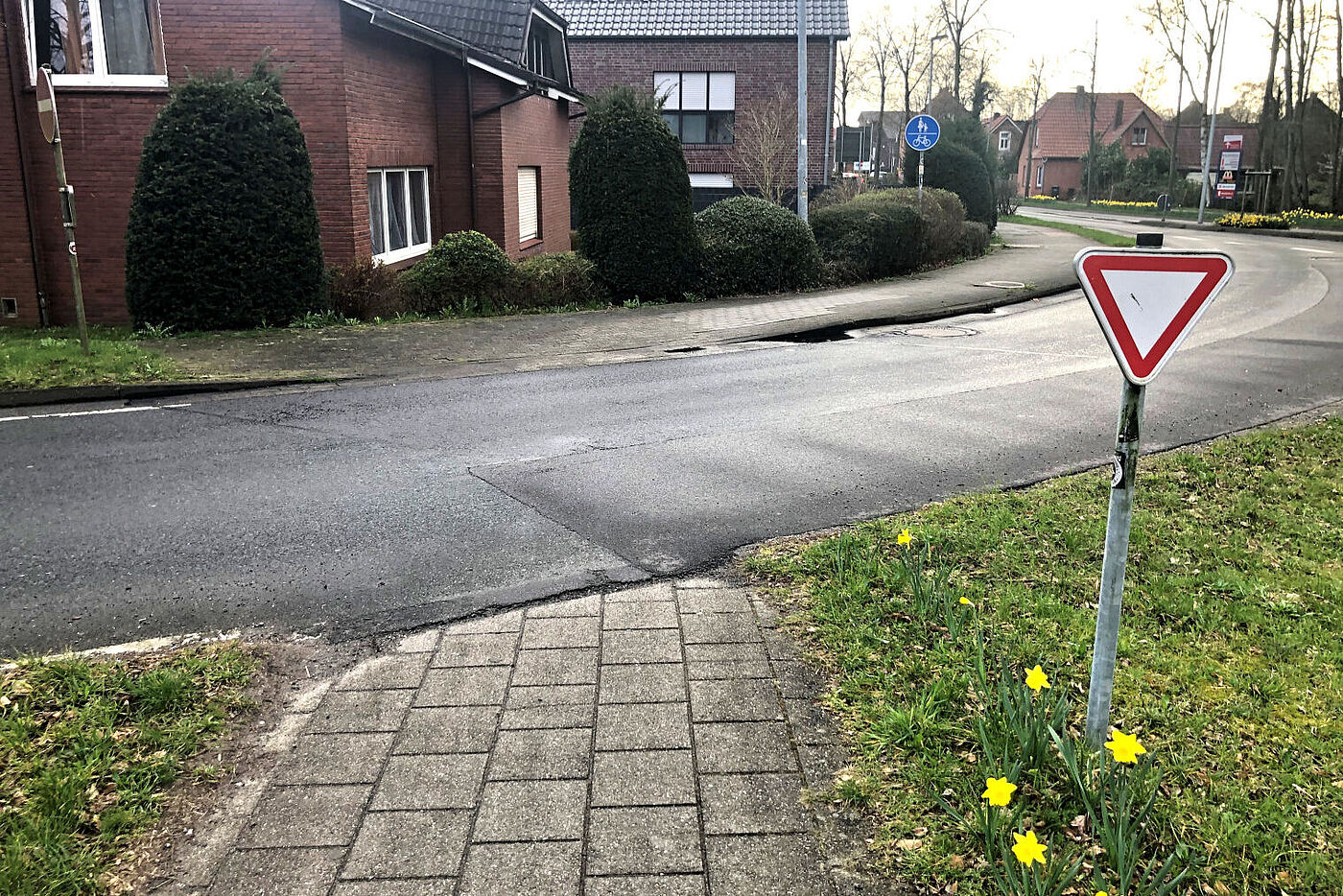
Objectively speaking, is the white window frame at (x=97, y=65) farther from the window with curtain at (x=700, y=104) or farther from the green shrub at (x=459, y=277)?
the window with curtain at (x=700, y=104)

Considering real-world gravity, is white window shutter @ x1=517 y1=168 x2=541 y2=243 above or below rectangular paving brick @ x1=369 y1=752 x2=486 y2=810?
above

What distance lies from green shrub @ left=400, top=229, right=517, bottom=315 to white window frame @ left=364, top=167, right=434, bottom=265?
1.34 m

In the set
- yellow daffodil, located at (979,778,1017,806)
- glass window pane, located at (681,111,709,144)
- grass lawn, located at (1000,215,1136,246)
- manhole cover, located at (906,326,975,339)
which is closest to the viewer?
yellow daffodil, located at (979,778,1017,806)

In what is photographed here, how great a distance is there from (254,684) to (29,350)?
868cm

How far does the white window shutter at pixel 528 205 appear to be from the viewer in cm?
2159

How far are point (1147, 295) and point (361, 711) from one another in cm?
298

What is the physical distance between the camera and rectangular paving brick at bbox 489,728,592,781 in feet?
10.9

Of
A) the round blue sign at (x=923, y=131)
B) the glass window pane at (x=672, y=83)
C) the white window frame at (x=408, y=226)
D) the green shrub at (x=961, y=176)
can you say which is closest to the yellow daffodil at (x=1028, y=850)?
the white window frame at (x=408, y=226)

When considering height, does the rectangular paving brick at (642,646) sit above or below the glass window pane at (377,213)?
below

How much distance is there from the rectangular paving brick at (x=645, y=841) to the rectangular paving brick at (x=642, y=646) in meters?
1.03

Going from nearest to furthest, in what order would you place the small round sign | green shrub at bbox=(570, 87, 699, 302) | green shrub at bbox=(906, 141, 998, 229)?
the small round sign, green shrub at bbox=(570, 87, 699, 302), green shrub at bbox=(906, 141, 998, 229)

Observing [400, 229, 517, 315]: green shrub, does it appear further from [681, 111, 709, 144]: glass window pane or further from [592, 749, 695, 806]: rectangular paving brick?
[681, 111, 709, 144]: glass window pane

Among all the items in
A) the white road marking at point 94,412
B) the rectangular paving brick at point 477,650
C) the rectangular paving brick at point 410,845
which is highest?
the white road marking at point 94,412

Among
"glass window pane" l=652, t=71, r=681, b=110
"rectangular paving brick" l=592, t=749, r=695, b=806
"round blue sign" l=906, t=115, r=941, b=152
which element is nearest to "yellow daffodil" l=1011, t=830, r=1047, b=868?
"rectangular paving brick" l=592, t=749, r=695, b=806
